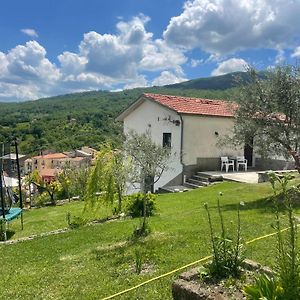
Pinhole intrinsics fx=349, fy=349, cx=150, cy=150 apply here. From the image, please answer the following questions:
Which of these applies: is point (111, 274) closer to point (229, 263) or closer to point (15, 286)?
point (15, 286)

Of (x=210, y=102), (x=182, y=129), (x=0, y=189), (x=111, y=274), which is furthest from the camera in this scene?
(x=210, y=102)

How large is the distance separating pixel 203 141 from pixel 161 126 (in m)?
2.71

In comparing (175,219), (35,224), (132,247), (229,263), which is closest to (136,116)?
(35,224)

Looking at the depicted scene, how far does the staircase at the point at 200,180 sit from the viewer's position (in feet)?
61.6

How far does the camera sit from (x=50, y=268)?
6652 millimetres

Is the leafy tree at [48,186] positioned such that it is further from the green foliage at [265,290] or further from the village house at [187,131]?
the green foliage at [265,290]

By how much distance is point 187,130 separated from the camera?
65.8ft

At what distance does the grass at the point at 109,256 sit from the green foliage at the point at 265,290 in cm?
180

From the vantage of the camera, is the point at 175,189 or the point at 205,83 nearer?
the point at 175,189

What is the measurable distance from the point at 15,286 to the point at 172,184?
48.5 ft

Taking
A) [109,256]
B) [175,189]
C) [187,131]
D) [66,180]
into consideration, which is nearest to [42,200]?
[66,180]

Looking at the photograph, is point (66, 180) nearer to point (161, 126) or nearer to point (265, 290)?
point (161, 126)

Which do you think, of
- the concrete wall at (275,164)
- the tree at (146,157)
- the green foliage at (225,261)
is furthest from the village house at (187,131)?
the green foliage at (225,261)

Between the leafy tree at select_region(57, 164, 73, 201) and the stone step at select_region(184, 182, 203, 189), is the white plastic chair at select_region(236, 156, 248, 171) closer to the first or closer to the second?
the stone step at select_region(184, 182, 203, 189)
